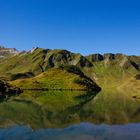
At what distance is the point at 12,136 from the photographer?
208 ft

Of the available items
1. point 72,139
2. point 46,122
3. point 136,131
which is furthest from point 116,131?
point 46,122

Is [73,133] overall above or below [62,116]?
below

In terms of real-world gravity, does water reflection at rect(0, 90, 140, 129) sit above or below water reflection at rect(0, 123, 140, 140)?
above

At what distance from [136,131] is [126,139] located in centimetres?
1203

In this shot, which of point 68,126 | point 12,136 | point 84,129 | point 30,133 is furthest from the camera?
point 68,126

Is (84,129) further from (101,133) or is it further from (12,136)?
(12,136)

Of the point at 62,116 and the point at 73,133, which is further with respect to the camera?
the point at 62,116

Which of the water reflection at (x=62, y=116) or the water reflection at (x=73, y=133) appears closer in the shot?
the water reflection at (x=73, y=133)

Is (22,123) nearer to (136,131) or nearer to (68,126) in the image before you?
(68,126)

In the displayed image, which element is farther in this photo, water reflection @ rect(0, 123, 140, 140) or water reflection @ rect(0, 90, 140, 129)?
water reflection @ rect(0, 90, 140, 129)

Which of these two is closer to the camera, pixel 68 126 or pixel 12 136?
pixel 12 136

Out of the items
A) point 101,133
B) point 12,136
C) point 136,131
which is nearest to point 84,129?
point 101,133

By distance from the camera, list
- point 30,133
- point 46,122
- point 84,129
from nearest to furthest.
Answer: point 30,133 → point 84,129 → point 46,122

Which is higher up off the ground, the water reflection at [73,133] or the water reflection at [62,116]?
the water reflection at [62,116]
